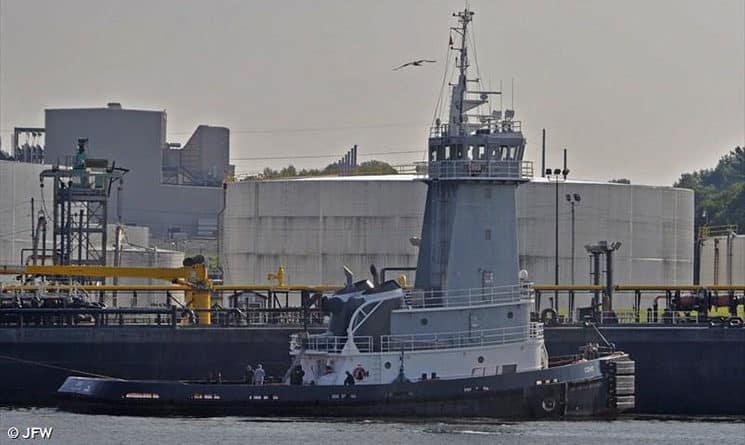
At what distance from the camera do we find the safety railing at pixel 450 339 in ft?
204

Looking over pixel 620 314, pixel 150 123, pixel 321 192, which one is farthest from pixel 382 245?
pixel 150 123

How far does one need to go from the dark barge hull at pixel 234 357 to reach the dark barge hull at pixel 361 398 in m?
7.41

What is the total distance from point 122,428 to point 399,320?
10.4m

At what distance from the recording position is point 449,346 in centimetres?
6250

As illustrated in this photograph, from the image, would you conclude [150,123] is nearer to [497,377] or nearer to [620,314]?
[620,314]

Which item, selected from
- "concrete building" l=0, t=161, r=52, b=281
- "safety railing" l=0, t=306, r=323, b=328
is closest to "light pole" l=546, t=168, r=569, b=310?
"safety railing" l=0, t=306, r=323, b=328

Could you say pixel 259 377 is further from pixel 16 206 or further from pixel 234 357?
pixel 16 206

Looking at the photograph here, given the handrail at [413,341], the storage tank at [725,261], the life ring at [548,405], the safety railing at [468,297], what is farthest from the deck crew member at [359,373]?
the storage tank at [725,261]

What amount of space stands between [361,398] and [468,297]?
19.0ft

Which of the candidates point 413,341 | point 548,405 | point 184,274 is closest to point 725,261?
point 184,274

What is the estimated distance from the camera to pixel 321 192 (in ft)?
325

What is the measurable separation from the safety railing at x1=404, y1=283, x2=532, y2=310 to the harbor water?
4686 millimetres

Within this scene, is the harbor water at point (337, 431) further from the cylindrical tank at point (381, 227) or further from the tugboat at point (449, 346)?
the cylindrical tank at point (381, 227)

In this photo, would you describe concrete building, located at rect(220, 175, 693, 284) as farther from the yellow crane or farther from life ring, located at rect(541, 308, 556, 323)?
life ring, located at rect(541, 308, 556, 323)
